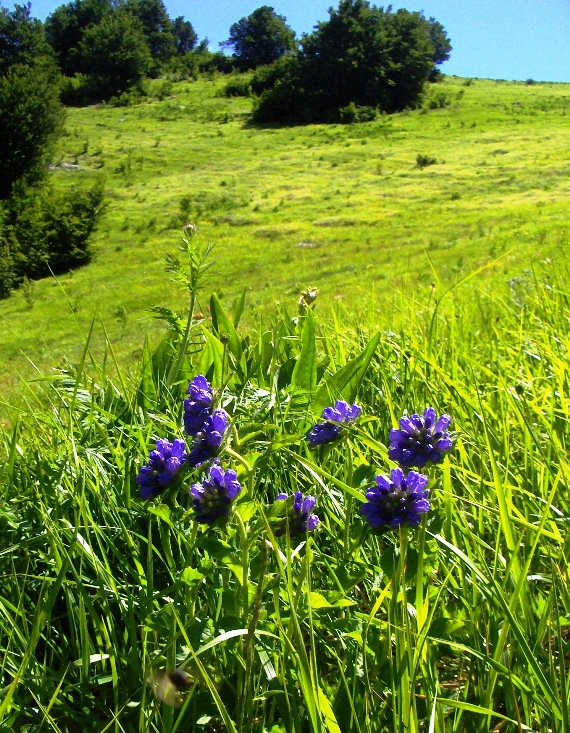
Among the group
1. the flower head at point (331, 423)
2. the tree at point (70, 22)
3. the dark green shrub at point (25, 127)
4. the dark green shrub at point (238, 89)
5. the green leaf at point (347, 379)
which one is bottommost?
the green leaf at point (347, 379)

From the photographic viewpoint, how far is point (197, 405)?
1.05 meters

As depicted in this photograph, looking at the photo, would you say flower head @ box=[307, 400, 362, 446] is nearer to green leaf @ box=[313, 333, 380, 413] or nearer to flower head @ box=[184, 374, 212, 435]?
flower head @ box=[184, 374, 212, 435]

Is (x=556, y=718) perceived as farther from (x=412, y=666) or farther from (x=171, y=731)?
(x=171, y=731)

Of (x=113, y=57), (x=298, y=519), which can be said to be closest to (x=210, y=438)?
(x=298, y=519)

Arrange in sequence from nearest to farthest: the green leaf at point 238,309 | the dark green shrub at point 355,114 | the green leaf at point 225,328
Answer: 1. the green leaf at point 225,328
2. the green leaf at point 238,309
3. the dark green shrub at point 355,114

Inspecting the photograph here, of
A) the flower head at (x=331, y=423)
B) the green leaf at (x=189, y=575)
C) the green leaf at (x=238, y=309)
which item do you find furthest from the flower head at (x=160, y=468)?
the green leaf at (x=238, y=309)

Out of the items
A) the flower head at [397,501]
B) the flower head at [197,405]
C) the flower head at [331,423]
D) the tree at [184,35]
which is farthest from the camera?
→ the tree at [184,35]

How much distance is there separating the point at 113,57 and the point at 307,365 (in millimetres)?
63389

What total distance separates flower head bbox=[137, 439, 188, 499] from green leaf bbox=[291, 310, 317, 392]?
0.75 meters

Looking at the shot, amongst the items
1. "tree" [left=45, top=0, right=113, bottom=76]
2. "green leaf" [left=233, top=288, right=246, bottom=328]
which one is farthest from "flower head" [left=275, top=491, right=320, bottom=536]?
"tree" [left=45, top=0, right=113, bottom=76]

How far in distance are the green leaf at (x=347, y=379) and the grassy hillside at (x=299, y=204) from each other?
2.72 meters

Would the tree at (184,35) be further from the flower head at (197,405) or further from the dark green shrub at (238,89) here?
the flower head at (197,405)

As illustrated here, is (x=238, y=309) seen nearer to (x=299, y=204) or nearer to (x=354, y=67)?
(x=299, y=204)

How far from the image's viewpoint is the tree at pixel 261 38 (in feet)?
231
